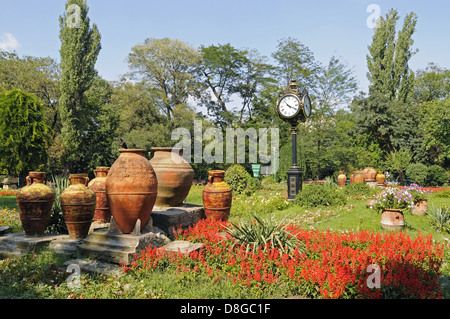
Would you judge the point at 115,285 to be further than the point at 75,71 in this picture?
No

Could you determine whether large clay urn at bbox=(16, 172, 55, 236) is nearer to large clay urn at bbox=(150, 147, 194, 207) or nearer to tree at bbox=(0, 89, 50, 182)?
large clay urn at bbox=(150, 147, 194, 207)

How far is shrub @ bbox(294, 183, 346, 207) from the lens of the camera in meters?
11.7

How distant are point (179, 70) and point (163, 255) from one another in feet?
90.8

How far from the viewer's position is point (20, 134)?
1880 centimetres

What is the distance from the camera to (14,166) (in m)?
19.6

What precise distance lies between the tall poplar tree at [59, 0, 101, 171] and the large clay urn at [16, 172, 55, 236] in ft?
67.4

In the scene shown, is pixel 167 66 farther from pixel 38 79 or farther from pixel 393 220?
pixel 393 220

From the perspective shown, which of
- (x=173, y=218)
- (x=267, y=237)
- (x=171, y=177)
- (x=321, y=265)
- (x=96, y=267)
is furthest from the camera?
(x=171, y=177)

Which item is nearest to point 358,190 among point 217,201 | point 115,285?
point 217,201

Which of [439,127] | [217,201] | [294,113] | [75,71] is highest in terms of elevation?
[75,71]

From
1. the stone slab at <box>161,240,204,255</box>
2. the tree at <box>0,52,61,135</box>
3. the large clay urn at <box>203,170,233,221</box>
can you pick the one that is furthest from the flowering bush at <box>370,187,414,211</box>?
the tree at <box>0,52,61,135</box>

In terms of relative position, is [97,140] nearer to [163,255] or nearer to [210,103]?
[210,103]

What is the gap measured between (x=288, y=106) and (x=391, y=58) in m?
20.5
